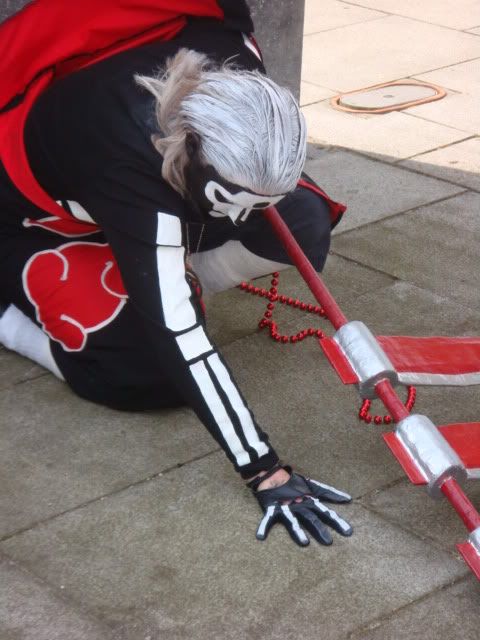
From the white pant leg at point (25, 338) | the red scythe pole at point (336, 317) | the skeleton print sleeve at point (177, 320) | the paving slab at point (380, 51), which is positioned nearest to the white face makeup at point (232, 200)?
the skeleton print sleeve at point (177, 320)

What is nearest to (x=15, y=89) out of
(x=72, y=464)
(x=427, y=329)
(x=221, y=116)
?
(x=221, y=116)

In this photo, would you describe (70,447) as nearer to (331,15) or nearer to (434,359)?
(434,359)

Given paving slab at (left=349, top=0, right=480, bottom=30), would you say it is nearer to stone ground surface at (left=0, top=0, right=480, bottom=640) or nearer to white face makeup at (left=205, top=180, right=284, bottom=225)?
stone ground surface at (left=0, top=0, right=480, bottom=640)

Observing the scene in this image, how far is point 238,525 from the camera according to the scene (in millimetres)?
3145

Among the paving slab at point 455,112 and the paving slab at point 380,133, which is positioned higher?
the paving slab at point 380,133

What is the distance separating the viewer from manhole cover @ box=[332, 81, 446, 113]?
20.9 feet

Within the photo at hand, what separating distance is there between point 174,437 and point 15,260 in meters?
0.80

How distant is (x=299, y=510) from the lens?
311 cm

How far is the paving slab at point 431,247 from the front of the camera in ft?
14.9

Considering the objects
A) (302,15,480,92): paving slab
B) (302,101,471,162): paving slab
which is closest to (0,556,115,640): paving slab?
(302,101,471,162): paving slab

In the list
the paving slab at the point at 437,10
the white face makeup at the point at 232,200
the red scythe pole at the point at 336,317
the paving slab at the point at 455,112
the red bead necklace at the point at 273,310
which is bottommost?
the paving slab at the point at 437,10

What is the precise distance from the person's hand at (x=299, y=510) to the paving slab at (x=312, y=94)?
3667mm

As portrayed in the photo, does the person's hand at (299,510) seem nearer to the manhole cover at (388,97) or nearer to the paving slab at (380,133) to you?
the paving slab at (380,133)

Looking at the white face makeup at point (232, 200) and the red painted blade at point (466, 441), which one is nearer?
the white face makeup at point (232, 200)
